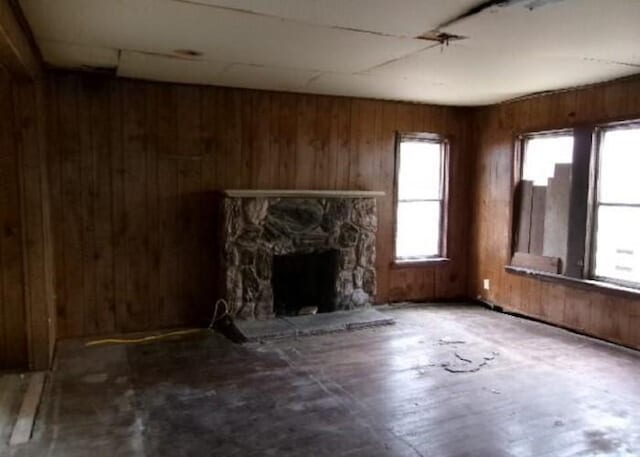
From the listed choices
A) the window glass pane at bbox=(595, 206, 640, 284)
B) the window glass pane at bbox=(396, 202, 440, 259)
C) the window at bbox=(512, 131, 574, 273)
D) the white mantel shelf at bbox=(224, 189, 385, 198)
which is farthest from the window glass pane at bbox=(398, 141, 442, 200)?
the window glass pane at bbox=(595, 206, 640, 284)

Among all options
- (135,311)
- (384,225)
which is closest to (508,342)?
(384,225)

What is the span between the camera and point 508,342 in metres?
4.59

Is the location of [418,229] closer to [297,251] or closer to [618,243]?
[297,251]

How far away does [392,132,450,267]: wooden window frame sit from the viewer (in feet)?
18.8

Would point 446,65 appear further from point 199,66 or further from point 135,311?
point 135,311

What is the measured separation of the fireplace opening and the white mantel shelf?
1.98 feet

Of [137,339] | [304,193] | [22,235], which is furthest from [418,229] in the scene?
[22,235]

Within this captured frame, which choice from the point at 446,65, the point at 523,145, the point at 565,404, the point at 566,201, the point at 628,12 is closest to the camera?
the point at 628,12

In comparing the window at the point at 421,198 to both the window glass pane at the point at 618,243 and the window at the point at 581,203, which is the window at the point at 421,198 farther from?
the window glass pane at the point at 618,243

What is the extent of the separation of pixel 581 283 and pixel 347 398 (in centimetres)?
268

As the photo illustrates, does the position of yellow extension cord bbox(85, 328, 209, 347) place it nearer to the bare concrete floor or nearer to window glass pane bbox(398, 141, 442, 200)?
the bare concrete floor

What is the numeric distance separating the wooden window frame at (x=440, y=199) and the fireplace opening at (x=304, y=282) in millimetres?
852

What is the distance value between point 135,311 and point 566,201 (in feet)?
13.7

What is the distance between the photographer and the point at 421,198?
235 inches
